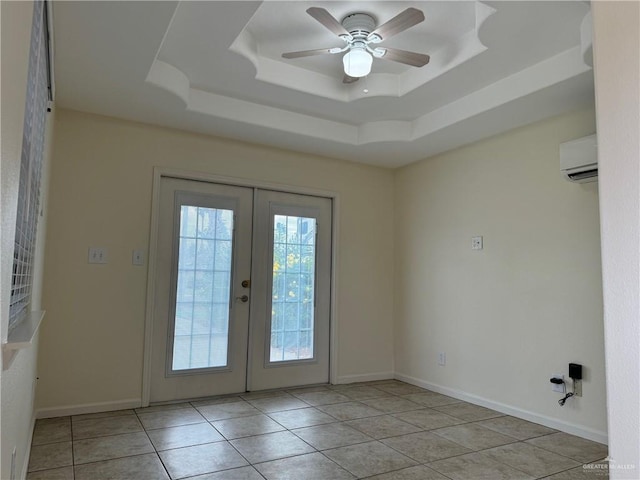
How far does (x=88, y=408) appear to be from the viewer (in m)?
3.32

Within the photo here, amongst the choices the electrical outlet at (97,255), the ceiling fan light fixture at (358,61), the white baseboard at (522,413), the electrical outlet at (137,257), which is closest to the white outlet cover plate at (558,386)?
the white baseboard at (522,413)

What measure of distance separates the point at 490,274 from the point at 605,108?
8.81 ft

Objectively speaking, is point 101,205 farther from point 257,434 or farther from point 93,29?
point 257,434

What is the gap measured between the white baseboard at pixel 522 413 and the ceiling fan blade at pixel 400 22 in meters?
2.41

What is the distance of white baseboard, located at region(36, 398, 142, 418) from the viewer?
3.18 metres

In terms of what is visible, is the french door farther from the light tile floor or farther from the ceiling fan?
the ceiling fan

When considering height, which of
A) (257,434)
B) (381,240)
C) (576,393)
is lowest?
(257,434)

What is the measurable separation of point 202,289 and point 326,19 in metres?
2.44

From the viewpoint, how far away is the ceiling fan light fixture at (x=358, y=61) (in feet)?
8.62

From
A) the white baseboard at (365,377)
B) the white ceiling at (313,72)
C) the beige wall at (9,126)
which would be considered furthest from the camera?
the white baseboard at (365,377)

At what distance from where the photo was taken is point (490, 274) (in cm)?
374

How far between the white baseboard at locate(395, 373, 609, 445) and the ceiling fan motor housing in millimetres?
2621

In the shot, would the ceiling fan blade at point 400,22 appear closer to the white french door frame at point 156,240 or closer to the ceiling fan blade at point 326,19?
the ceiling fan blade at point 326,19

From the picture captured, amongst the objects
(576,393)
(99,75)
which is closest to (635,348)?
(576,393)
